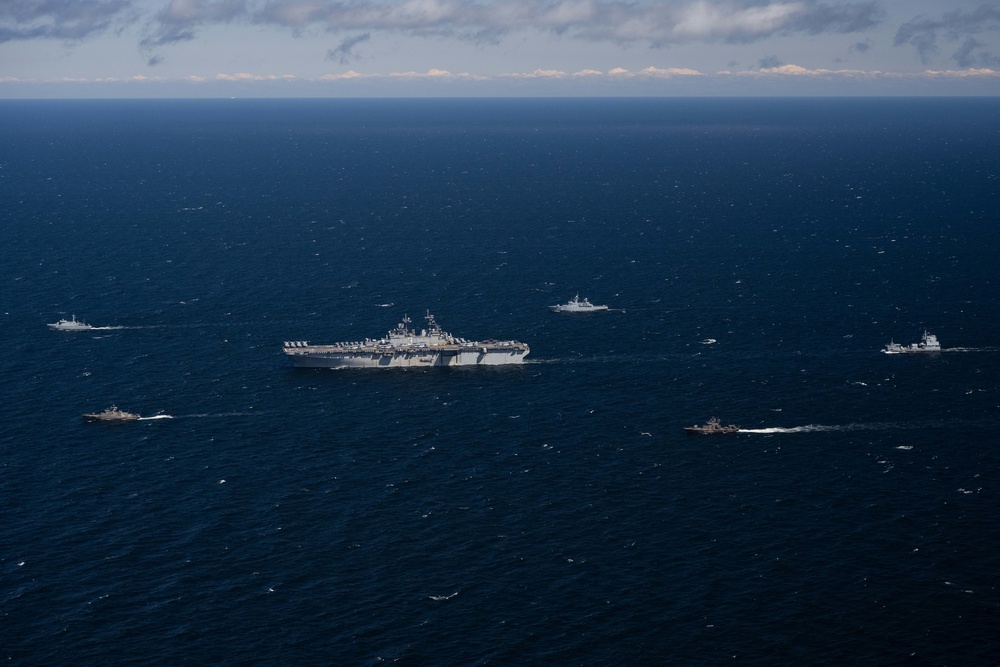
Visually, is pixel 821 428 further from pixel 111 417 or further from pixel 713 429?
pixel 111 417

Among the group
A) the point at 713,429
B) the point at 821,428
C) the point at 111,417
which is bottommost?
the point at 821,428

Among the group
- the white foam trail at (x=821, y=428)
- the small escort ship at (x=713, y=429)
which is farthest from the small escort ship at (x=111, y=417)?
the white foam trail at (x=821, y=428)

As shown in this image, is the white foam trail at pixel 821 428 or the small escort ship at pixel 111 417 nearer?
the white foam trail at pixel 821 428

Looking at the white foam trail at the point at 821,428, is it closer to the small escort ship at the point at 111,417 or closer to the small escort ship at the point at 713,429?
the small escort ship at the point at 713,429

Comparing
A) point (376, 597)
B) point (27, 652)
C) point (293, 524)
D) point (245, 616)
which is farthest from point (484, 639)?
point (27, 652)

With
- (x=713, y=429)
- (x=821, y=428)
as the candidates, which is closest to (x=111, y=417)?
(x=713, y=429)

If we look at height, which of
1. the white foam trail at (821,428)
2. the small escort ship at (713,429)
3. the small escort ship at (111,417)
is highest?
the small escort ship at (111,417)

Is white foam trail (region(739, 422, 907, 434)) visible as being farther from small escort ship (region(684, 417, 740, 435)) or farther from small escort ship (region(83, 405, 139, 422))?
small escort ship (region(83, 405, 139, 422))

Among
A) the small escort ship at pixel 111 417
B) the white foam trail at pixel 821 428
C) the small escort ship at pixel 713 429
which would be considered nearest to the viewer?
the small escort ship at pixel 713 429

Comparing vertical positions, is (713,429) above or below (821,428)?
above

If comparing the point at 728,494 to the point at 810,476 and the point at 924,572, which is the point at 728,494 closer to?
the point at 810,476

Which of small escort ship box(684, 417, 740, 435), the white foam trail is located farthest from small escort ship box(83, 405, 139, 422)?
the white foam trail
